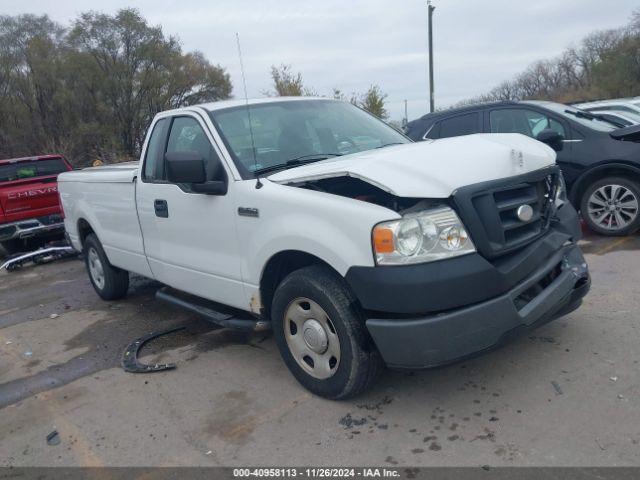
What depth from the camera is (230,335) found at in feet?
17.1

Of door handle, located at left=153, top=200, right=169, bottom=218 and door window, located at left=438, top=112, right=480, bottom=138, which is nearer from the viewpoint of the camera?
door handle, located at left=153, top=200, right=169, bottom=218

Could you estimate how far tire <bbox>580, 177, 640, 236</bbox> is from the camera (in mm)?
6848

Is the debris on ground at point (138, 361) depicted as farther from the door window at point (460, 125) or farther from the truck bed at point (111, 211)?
the door window at point (460, 125)

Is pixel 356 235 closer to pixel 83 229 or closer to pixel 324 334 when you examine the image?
pixel 324 334

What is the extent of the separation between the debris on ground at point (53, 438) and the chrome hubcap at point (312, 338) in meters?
1.55

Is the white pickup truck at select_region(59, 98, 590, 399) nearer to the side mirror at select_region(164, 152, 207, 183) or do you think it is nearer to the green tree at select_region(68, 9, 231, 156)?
the side mirror at select_region(164, 152, 207, 183)

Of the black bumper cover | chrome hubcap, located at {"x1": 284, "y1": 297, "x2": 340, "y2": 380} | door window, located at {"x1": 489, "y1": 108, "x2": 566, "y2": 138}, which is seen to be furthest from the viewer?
door window, located at {"x1": 489, "y1": 108, "x2": 566, "y2": 138}

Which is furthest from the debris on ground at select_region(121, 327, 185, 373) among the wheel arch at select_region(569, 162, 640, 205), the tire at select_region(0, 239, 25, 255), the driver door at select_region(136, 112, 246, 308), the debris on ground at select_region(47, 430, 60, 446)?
the tire at select_region(0, 239, 25, 255)

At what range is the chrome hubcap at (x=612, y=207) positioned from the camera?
6.88 meters

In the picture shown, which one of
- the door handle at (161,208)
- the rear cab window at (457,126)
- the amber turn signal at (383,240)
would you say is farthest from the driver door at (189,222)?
the rear cab window at (457,126)

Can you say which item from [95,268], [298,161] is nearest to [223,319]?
[298,161]

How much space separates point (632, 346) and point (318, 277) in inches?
89.7

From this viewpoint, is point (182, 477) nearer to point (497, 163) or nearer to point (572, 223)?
point (497, 163)

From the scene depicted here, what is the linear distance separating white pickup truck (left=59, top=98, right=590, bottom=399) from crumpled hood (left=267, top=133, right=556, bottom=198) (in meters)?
0.01
